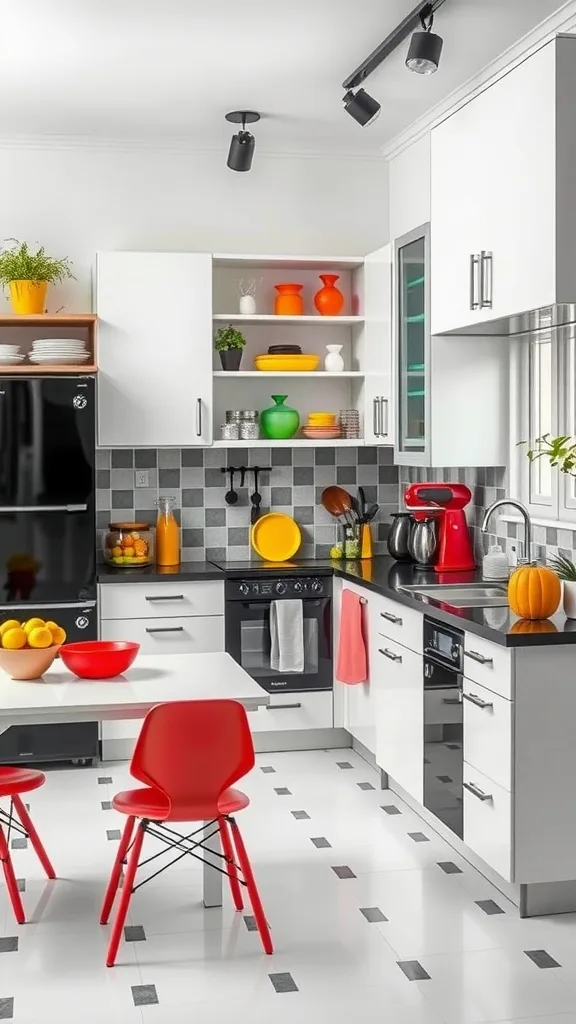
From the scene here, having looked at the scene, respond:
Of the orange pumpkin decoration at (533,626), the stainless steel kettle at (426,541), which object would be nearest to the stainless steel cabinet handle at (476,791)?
the orange pumpkin decoration at (533,626)

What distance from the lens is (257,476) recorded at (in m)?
6.00

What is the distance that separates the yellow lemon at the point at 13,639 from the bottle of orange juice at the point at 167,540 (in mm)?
2318

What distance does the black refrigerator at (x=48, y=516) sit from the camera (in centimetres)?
514

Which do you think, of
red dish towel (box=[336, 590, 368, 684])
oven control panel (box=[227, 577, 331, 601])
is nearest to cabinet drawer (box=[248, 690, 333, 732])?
red dish towel (box=[336, 590, 368, 684])

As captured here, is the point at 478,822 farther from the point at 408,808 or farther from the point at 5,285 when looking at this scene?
the point at 5,285

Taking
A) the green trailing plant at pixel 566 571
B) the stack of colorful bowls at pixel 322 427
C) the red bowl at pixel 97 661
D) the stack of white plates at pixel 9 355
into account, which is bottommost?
the red bowl at pixel 97 661

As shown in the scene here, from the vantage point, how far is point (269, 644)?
5484 mm

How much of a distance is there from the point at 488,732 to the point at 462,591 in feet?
3.62

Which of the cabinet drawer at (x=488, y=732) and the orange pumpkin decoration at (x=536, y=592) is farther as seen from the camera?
the orange pumpkin decoration at (x=536, y=592)

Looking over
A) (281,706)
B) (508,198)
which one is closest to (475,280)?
(508,198)

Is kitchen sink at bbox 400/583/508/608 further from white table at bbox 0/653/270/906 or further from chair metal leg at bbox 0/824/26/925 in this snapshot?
chair metal leg at bbox 0/824/26/925

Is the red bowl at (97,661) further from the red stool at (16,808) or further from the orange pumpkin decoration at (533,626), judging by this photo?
the orange pumpkin decoration at (533,626)

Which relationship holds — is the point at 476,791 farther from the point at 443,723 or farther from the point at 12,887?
the point at 12,887

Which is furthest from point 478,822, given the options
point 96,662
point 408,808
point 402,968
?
point 96,662
